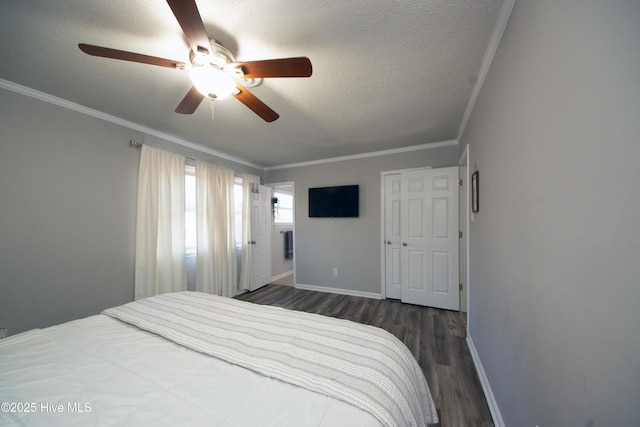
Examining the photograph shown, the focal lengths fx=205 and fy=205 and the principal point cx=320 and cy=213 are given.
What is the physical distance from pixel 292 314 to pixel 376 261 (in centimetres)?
239

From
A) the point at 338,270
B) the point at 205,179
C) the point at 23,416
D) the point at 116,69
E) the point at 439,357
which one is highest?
the point at 116,69

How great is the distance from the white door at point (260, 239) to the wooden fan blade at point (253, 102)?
2484 mm

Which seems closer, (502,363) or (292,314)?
(502,363)

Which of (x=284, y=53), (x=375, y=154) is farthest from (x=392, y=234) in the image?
(x=284, y=53)

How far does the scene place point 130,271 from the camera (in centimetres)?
238

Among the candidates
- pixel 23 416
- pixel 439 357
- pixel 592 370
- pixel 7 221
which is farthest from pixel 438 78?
pixel 7 221

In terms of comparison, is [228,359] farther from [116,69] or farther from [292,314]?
[116,69]

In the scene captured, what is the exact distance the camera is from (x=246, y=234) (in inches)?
148

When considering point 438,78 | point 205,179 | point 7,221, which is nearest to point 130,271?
point 7,221

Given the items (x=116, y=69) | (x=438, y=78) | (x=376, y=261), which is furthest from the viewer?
(x=376, y=261)

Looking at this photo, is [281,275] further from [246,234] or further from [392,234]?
[392,234]

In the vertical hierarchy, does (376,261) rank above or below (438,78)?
below

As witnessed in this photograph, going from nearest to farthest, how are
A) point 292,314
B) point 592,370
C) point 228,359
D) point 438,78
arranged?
point 592,370 < point 228,359 < point 292,314 < point 438,78

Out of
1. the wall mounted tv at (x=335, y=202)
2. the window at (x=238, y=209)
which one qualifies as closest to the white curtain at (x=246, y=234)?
the window at (x=238, y=209)
